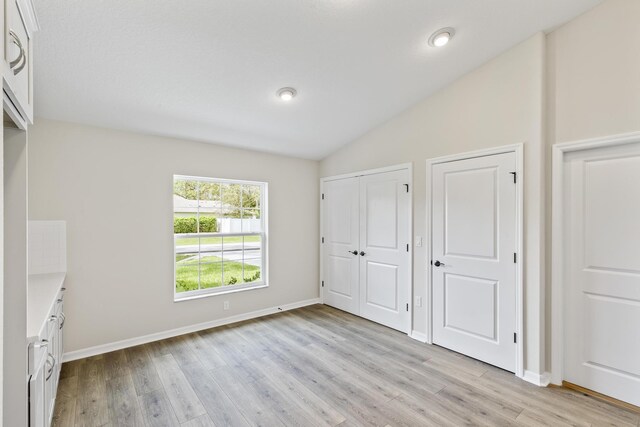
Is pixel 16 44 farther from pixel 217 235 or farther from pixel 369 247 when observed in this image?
pixel 369 247

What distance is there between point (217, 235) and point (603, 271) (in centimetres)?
393

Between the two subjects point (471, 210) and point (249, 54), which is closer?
point (249, 54)

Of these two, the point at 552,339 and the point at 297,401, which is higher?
the point at 552,339

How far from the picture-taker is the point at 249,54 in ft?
7.96

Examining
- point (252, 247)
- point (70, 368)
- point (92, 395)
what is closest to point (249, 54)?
point (252, 247)

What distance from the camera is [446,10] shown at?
2.28 metres

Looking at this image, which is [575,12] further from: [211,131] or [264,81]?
[211,131]

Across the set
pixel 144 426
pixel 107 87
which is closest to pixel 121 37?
pixel 107 87

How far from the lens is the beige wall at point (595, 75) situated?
7.52 feet

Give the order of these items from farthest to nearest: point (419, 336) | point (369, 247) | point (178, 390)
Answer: point (369, 247), point (419, 336), point (178, 390)

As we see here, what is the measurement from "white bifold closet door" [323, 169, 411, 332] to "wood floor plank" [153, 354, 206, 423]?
7.73 feet

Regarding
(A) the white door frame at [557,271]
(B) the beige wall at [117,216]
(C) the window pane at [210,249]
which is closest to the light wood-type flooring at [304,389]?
(A) the white door frame at [557,271]

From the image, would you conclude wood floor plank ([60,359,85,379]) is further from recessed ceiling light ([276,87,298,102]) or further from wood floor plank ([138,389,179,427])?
recessed ceiling light ([276,87,298,102])

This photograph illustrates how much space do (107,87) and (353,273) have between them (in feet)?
11.4
